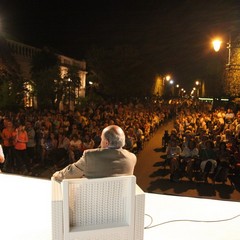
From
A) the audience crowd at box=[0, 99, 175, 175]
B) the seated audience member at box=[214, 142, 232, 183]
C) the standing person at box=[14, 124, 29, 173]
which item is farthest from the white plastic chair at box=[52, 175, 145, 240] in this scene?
the audience crowd at box=[0, 99, 175, 175]

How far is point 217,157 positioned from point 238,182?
681 millimetres

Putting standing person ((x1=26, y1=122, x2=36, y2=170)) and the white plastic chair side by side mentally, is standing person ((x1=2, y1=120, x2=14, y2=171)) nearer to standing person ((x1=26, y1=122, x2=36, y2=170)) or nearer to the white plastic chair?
standing person ((x1=26, y1=122, x2=36, y2=170))

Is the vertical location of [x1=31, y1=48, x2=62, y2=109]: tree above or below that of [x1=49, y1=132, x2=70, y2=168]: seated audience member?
above

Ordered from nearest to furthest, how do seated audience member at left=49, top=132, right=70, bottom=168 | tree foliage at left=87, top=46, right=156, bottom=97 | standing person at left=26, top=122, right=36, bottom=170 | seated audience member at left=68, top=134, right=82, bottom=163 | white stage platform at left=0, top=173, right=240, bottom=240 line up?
white stage platform at left=0, top=173, right=240, bottom=240 → standing person at left=26, top=122, right=36, bottom=170 → seated audience member at left=68, top=134, right=82, bottom=163 → seated audience member at left=49, top=132, right=70, bottom=168 → tree foliage at left=87, top=46, right=156, bottom=97

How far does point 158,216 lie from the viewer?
3.77 metres

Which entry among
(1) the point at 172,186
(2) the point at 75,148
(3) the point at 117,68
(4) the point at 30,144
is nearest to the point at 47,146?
(4) the point at 30,144

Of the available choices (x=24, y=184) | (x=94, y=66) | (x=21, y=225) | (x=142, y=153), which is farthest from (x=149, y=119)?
(x=94, y=66)

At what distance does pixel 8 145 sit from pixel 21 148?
0.38 meters

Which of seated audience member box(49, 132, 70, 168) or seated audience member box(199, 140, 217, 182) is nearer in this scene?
seated audience member box(199, 140, 217, 182)

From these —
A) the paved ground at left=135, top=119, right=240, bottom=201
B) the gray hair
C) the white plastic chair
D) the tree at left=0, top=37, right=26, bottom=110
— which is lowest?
the paved ground at left=135, top=119, right=240, bottom=201

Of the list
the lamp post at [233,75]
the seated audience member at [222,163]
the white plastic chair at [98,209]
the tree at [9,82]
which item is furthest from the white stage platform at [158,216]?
the lamp post at [233,75]

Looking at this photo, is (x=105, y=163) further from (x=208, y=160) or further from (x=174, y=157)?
(x=174, y=157)

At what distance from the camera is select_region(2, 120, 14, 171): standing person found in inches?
312

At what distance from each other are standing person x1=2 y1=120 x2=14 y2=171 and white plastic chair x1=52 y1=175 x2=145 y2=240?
551 centimetres
